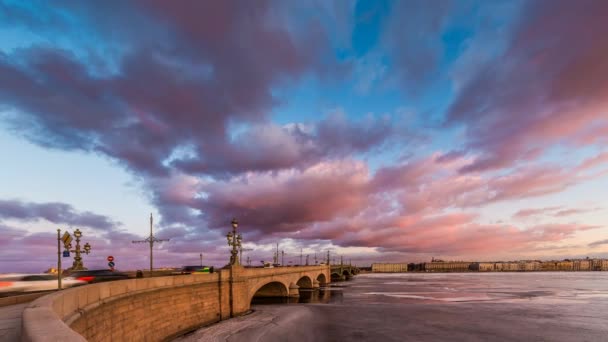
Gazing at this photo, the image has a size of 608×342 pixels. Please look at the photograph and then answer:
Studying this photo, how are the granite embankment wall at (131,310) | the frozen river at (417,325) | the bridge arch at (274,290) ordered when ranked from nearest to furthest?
the granite embankment wall at (131,310) → the frozen river at (417,325) → the bridge arch at (274,290)

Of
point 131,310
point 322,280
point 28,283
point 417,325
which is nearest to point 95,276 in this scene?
point 28,283

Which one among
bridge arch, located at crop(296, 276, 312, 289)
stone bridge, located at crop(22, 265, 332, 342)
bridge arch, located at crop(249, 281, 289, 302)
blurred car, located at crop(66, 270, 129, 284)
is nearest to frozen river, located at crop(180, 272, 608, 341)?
stone bridge, located at crop(22, 265, 332, 342)

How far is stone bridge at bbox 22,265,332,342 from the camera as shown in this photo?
700 cm

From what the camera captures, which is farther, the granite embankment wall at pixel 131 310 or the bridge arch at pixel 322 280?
the bridge arch at pixel 322 280

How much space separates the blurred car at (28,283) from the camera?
2375 cm

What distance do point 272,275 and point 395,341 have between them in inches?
1115

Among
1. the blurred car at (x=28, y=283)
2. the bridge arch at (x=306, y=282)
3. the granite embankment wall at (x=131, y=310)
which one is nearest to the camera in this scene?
the granite embankment wall at (x=131, y=310)

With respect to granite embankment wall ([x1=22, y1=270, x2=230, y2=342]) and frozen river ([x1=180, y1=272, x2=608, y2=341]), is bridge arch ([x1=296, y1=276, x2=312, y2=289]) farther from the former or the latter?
granite embankment wall ([x1=22, y1=270, x2=230, y2=342])

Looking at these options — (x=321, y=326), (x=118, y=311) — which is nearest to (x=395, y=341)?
(x=321, y=326)

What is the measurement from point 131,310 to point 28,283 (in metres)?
9.40

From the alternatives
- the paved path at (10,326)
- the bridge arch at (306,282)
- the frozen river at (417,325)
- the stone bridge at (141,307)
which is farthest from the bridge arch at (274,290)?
the paved path at (10,326)

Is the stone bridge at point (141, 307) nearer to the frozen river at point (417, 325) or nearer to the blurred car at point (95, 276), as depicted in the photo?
the frozen river at point (417, 325)

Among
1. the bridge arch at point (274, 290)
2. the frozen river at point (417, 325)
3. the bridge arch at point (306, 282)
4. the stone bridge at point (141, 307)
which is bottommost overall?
the bridge arch at point (306, 282)

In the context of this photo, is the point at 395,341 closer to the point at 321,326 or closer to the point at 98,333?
the point at 321,326
